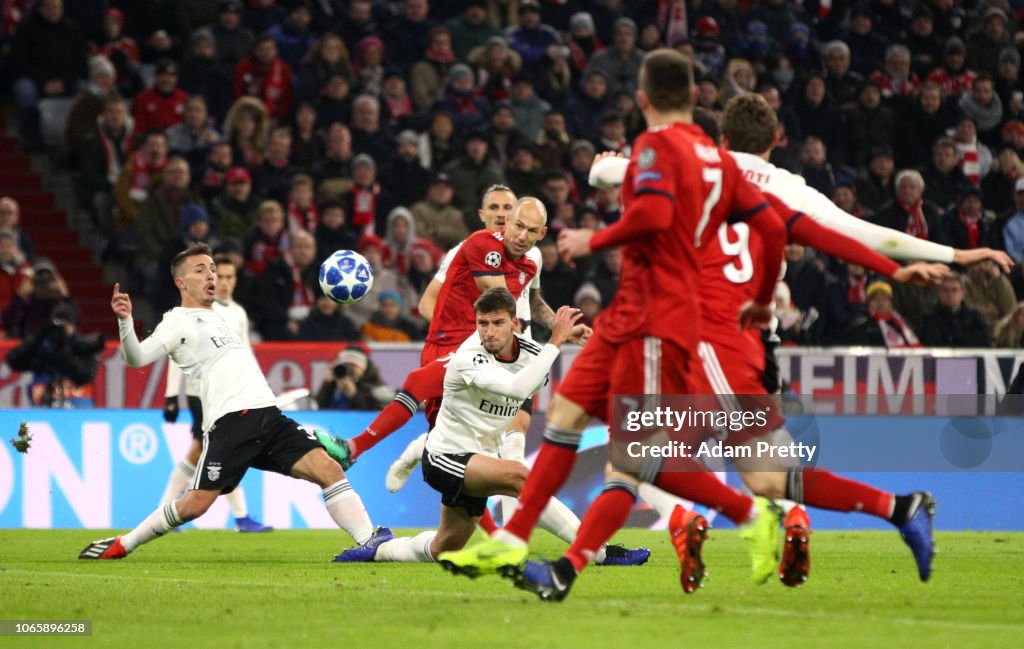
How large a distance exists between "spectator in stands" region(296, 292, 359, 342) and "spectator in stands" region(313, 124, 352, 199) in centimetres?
227

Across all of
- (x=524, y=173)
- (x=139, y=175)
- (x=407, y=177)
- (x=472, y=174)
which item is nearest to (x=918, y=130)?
(x=524, y=173)

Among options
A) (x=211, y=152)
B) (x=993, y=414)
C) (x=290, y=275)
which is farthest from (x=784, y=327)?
(x=211, y=152)

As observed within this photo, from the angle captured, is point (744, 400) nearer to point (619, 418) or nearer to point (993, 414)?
point (619, 418)

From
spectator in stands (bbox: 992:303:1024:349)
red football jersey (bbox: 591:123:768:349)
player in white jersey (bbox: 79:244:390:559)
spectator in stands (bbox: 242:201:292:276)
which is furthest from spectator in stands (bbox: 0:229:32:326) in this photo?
red football jersey (bbox: 591:123:768:349)

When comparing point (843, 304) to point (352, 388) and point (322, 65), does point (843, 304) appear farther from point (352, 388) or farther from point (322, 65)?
point (322, 65)

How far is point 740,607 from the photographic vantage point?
688 cm

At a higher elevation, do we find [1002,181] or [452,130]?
[452,130]

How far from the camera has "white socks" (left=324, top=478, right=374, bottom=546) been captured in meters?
9.30

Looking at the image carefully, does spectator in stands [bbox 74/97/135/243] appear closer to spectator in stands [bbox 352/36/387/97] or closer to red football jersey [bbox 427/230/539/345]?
spectator in stands [bbox 352/36/387/97]

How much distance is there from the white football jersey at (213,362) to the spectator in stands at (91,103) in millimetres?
8988

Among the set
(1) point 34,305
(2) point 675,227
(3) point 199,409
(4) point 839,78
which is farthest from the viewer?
(4) point 839,78

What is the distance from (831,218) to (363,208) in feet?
34.1

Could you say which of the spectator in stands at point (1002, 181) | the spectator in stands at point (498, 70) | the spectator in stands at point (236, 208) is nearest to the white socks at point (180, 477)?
the spectator in stands at point (236, 208)

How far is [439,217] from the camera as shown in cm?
1703
